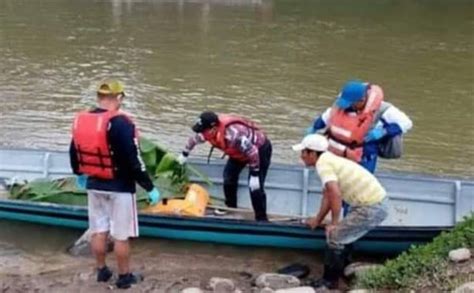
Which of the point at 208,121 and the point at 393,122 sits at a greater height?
the point at 393,122

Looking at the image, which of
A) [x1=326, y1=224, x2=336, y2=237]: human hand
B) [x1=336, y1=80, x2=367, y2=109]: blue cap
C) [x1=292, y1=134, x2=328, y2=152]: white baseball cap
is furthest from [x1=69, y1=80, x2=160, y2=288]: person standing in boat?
[x1=336, y1=80, x2=367, y2=109]: blue cap

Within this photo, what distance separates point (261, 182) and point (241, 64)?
41.5ft

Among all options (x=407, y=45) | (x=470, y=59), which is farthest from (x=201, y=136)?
(x=407, y=45)

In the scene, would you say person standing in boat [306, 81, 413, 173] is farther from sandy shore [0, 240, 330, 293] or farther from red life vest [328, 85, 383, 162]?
sandy shore [0, 240, 330, 293]

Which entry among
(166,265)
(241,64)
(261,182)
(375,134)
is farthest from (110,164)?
(241,64)

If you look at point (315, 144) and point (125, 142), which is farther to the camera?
point (315, 144)

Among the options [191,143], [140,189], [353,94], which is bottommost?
[140,189]

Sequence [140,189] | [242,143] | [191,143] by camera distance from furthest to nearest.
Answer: [140,189], [191,143], [242,143]

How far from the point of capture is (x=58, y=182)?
8820 mm

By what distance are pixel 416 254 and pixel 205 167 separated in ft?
10.7

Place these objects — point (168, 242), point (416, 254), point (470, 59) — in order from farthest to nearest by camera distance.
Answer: point (470, 59) < point (168, 242) < point (416, 254)

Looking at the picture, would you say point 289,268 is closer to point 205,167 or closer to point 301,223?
point 301,223

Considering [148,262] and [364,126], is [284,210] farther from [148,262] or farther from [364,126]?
[364,126]

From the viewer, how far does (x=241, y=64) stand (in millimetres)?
20703
